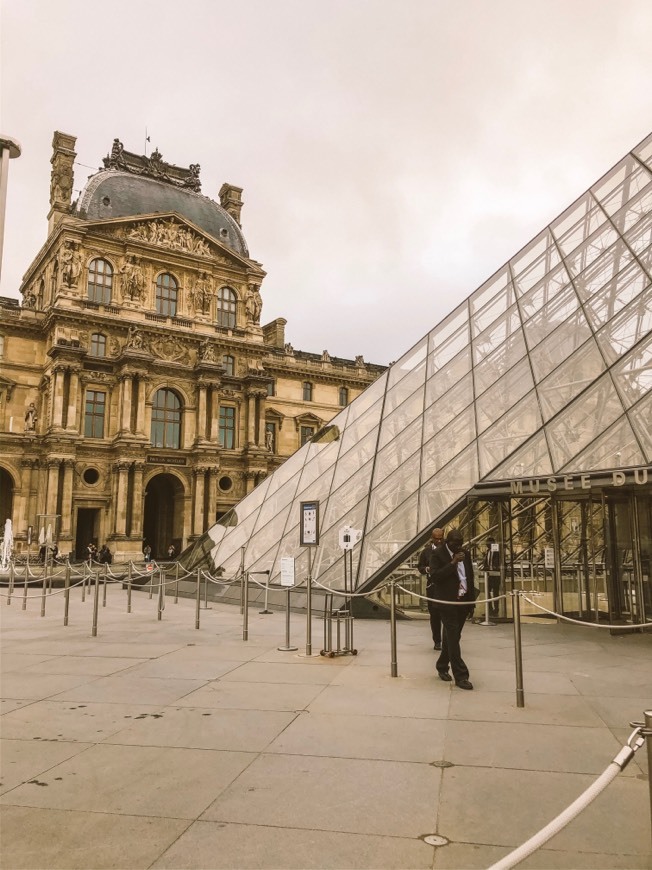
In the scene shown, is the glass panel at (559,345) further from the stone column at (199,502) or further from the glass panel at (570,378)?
the stone column at (199,502)

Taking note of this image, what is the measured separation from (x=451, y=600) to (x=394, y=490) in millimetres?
6731

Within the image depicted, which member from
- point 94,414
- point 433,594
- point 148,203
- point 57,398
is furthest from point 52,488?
point 433,594

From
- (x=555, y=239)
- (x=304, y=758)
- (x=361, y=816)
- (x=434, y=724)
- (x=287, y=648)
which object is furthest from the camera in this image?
(x=555, y=239)

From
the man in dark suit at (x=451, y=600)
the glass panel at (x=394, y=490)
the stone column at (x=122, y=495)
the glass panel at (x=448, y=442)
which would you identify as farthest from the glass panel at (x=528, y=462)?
the stone column at (x=122, y=495)

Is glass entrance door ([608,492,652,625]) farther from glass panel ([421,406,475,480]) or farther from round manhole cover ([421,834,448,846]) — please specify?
round manhole cover ([421,834,448,846])

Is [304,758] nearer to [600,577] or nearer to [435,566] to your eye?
[435,566]

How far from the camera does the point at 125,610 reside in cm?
1570

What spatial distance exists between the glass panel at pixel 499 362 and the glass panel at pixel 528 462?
9.04 ft

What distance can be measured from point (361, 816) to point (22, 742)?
2.97 metres

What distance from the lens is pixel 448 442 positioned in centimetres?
1395

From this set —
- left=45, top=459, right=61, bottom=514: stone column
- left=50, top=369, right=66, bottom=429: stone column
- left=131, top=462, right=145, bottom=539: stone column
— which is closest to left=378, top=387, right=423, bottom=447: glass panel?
left=131, top=462, right=145, bottom=539: stone column

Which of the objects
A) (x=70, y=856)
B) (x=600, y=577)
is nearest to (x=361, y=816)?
(x=70, y=856)

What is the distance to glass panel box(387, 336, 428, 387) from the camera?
1750cm

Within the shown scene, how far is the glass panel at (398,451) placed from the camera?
1469cm
